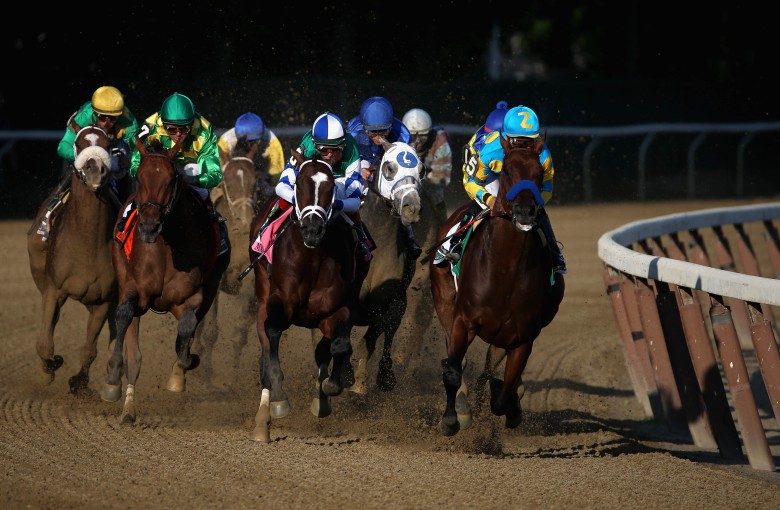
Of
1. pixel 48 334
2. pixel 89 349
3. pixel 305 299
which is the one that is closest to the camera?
pixel 305 299

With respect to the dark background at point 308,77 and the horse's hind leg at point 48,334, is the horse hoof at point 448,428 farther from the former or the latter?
the dark background at point 308,77

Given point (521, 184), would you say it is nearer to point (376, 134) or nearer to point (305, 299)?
point (305, 299)

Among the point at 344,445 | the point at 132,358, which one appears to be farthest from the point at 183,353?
the point at 344,445

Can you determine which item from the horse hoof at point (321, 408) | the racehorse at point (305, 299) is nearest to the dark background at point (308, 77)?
the racehorse at point (305, 299)

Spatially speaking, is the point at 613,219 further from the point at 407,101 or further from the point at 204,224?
the point at 204,224

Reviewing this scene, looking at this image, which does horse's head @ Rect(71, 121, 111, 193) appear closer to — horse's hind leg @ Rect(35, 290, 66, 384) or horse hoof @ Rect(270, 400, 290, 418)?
horse's hind leg @ Rect(35, 290, 66, 384)

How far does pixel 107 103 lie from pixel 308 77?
1145cm

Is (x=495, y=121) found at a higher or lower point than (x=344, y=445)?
higher

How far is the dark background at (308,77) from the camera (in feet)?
61.6

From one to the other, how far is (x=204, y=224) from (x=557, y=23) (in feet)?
85.3

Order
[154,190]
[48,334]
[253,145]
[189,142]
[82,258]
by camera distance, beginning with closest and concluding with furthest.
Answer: [154,190]
[189,142]
[82,258]
[48,334]
[253,145]

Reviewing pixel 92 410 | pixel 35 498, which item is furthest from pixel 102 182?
pixel 35 498

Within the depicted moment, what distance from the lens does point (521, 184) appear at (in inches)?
248

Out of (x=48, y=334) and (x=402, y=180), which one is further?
(x=48, y=334)
